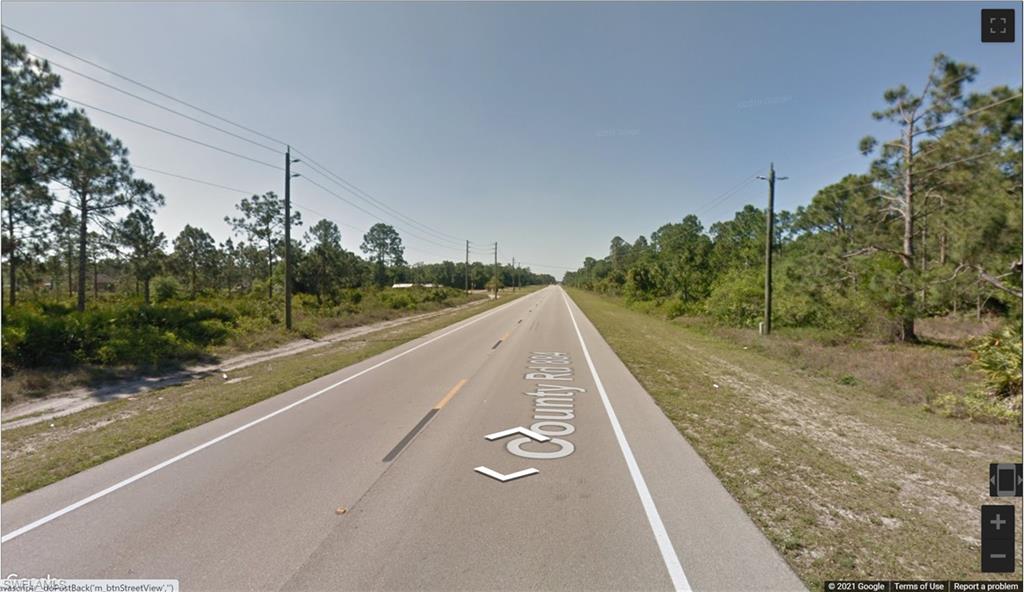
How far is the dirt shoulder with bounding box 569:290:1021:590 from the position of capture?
3.32m

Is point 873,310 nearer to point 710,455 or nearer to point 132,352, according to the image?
point 710,455

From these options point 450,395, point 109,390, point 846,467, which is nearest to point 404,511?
point 450,395

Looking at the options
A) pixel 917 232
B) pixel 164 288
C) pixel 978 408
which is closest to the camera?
pixel 978 408

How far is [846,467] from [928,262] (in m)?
17.8

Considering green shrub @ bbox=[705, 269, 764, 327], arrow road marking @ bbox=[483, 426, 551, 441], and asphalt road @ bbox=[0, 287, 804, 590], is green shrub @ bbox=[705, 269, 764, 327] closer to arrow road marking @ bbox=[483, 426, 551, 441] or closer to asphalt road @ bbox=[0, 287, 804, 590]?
asphalt road @ bbox=[0, 287, 804, 590]

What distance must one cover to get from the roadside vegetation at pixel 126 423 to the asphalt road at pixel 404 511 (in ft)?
1.50

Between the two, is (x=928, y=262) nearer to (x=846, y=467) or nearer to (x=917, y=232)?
(x=917, y=232)

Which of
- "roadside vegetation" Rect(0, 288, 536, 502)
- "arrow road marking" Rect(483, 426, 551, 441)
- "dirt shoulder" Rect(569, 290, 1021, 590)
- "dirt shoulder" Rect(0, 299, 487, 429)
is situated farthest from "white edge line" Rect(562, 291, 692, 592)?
"dirt shoulder" Rect(0, 299, 487, 429)

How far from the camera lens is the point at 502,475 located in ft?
15.6

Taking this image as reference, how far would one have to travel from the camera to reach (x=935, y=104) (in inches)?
625

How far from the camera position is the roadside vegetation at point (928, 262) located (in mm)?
9672

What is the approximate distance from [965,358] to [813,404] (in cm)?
1005

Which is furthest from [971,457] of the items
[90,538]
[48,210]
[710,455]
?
[48,210]

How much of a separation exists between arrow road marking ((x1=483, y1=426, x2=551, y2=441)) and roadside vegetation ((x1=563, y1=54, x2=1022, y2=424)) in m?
7.74
